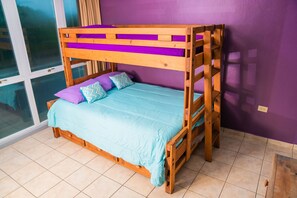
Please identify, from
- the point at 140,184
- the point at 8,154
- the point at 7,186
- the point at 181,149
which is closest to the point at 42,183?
the point at 7,186

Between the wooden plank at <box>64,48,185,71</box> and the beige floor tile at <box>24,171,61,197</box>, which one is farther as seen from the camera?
the beige floor tile at <box>24,171,61,197</box>

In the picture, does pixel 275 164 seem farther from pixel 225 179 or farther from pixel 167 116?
pixel 167 116

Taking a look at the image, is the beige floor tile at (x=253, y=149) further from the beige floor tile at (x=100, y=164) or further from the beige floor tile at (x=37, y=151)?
the beige floor tile at (x=37, y=151)

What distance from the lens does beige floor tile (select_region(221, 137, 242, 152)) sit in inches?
110

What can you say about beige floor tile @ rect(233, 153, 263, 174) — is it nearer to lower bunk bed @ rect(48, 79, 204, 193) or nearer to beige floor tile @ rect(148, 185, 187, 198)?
lower bunk bed @ rect(48, 79, 204, 193)

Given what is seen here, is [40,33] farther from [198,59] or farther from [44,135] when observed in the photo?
[198,59]

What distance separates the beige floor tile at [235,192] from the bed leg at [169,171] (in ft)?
1.69

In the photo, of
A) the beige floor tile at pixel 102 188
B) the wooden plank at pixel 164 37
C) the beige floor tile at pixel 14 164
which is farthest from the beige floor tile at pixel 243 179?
the beige floor tile at pixel 14 164

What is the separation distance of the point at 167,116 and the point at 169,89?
36.8 inches

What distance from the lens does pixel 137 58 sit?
2.17 meters

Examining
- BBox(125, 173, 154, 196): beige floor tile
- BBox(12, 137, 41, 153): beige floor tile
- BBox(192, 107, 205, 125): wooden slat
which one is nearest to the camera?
BBox(125, 173, 154, 196): beige floor tile

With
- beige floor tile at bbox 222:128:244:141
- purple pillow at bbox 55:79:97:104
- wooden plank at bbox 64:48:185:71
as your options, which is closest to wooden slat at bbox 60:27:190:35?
wooden plank at bbox 64:48:185:71

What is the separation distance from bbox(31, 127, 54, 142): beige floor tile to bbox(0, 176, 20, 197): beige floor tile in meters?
0.80

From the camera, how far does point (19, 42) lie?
2.88 meters
